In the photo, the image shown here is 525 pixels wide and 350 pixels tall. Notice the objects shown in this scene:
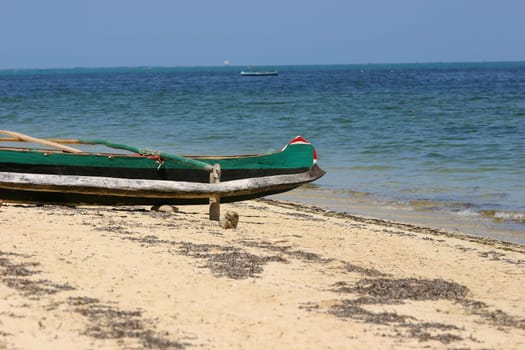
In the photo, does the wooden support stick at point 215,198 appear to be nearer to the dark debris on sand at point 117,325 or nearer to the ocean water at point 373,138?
the ocean water at point 373,138

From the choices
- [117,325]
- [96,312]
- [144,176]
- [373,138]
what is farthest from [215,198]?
[373,138]

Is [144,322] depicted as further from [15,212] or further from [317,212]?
[317,212]

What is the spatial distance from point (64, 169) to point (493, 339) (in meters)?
6.37

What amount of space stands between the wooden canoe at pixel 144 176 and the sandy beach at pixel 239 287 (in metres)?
0.26

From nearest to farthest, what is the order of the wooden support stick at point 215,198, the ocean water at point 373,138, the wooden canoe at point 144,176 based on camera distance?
the wooden canoe at point 144,176 < the wooden support stick at point 215,198 < the ocean water at point 373,138

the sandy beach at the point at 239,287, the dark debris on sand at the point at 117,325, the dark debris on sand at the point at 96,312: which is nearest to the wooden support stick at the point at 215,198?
the sandy beach at the point at 239,287

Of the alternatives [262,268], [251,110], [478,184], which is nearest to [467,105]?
[251,110]

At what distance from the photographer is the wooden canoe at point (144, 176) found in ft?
33.5

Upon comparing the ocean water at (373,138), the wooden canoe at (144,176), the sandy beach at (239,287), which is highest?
the wooden canoe at (144,176)

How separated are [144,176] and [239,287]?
4218 millimetres

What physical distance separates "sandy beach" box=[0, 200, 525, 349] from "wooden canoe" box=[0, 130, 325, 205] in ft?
0.85

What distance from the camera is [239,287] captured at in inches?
272

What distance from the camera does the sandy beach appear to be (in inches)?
224

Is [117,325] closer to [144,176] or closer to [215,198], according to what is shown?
A: [215,198]
